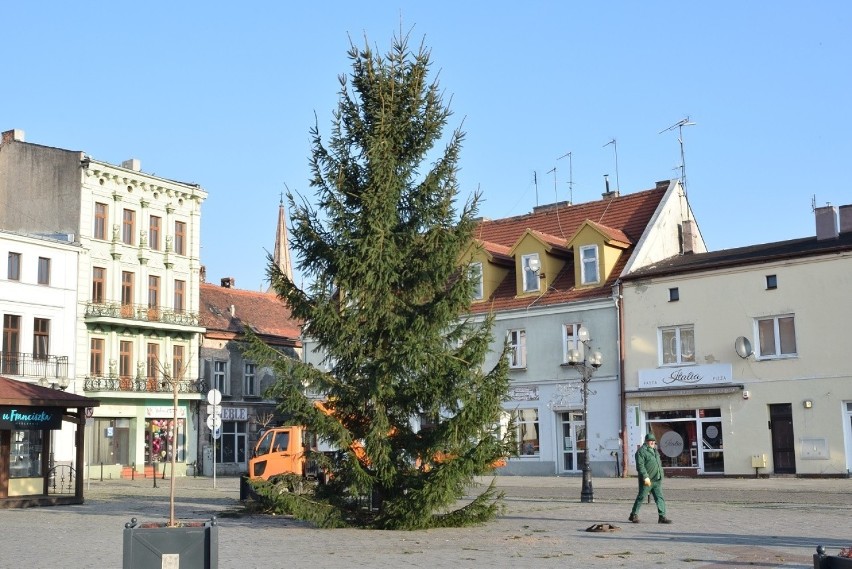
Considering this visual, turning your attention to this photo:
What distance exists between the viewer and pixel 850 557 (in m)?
6.11

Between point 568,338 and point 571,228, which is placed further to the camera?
point 571,228

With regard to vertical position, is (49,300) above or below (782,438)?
above

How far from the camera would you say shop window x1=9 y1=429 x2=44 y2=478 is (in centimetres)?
2585

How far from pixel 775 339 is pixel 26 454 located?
24159 millimetres

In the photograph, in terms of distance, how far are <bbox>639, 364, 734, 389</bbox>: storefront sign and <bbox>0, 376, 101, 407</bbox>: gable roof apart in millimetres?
20029

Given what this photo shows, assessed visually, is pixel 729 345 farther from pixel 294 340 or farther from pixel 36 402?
pixel 294 340

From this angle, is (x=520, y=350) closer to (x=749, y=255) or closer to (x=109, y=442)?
(x=749, y=255)

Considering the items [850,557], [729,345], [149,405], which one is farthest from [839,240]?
[149,405]

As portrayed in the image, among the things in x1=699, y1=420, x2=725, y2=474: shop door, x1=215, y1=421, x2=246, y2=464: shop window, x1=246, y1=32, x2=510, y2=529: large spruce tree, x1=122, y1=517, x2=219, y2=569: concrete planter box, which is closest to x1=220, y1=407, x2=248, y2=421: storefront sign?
x1=215, y1=421, x2=246, y2=464: shop window

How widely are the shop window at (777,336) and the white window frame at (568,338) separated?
736 centimetres

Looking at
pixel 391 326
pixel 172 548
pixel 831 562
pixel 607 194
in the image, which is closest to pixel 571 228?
pixel 607 194

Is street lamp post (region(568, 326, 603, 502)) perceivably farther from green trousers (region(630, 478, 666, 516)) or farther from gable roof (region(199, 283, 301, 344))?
gable roof (region(199, 283, 301, 344))

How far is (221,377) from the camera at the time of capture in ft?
178

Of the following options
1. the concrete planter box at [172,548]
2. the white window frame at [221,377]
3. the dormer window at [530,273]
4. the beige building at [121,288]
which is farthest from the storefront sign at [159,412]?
the concrete planter box at [172,548]
